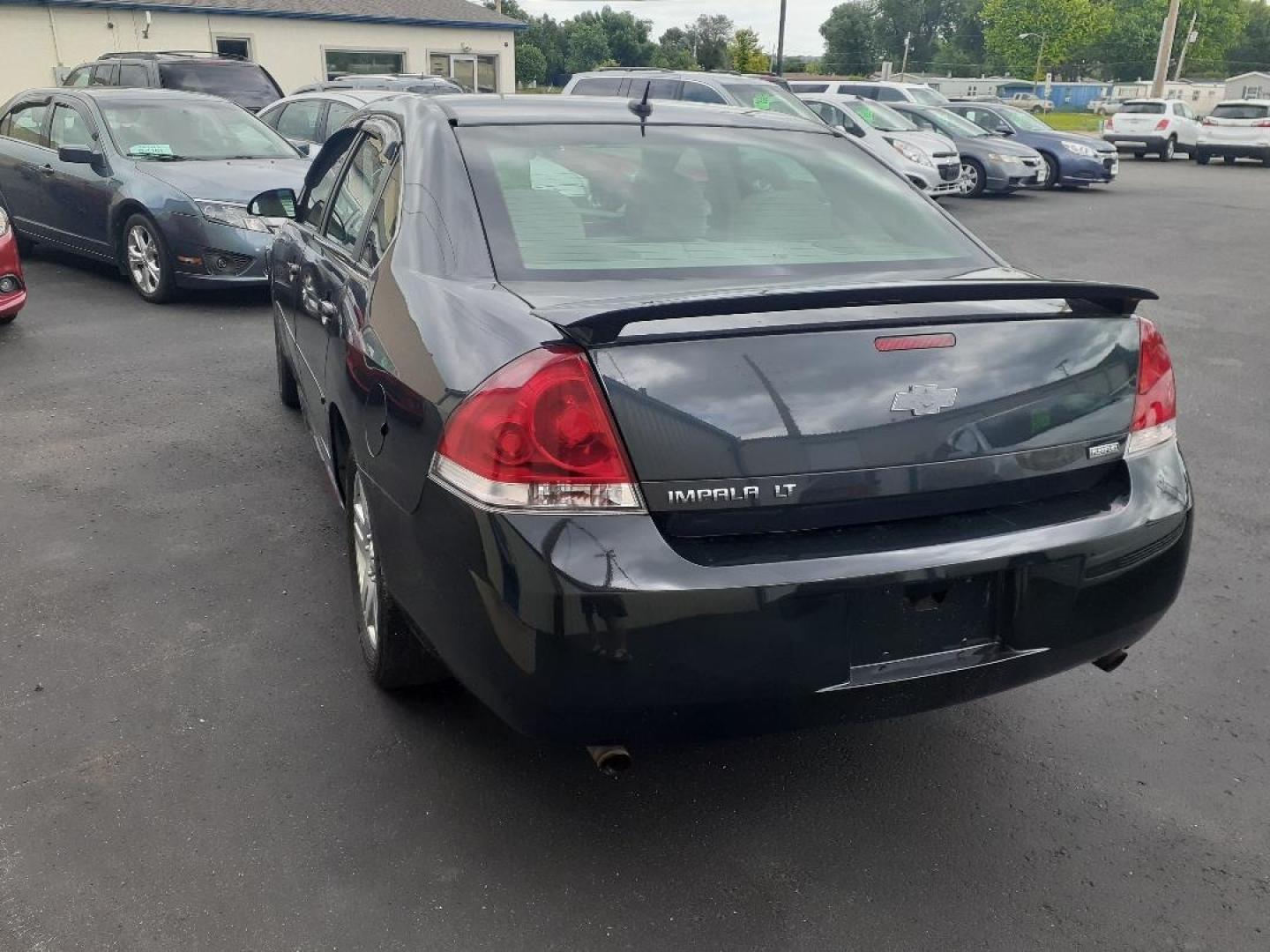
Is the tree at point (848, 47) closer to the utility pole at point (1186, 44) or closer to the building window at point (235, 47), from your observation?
the utility pole at point (1186, 44)

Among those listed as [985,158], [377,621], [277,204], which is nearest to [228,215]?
[277,204]

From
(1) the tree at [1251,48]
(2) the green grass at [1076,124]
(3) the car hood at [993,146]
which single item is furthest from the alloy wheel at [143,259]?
(1) the tree at [1251,48]

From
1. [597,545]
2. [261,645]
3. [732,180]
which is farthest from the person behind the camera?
[261,645]

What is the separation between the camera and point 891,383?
7.63 feet

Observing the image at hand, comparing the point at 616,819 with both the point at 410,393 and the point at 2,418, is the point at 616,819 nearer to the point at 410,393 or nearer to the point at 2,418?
the point at 410,393

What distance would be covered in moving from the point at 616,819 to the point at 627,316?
1.28 metres

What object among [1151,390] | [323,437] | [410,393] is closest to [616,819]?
[410,393]

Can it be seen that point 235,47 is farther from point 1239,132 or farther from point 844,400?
point 844,400

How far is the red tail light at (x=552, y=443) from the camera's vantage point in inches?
87.2

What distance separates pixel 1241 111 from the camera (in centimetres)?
2875

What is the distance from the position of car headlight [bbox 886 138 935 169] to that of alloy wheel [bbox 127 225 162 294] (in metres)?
11.3

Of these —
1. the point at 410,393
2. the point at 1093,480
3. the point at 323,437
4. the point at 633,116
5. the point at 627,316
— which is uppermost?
the point at 633,116

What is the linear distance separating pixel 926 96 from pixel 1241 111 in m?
11.7

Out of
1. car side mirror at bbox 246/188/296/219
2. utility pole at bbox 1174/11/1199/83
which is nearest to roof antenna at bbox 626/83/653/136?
car side mirror at bbox 246/188/296/219
